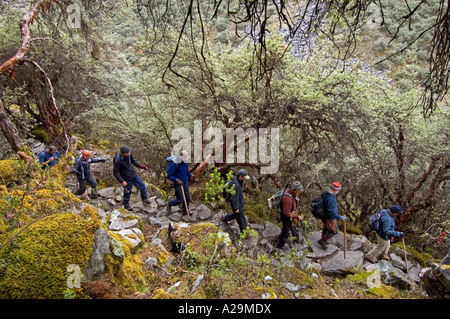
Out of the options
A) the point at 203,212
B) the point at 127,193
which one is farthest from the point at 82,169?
the point at 203,212

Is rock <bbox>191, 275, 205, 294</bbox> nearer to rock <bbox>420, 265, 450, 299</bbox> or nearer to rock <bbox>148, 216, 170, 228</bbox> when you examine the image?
rock <bbox>148, 216, 170, 228</bbox>

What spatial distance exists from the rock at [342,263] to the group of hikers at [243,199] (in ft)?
0.96

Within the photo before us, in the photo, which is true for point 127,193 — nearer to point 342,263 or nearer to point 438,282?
point 342,263

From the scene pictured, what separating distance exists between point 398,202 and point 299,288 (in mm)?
7045

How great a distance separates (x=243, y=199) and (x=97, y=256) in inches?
155

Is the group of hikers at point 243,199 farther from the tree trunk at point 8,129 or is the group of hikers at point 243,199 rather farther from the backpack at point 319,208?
the tree trunk at point 8,129

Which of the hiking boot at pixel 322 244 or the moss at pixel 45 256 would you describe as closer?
the moss at pixel 45 256

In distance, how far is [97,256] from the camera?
3031mm

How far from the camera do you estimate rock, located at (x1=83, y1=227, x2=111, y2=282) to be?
113 inches

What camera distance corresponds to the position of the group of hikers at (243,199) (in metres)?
5.88

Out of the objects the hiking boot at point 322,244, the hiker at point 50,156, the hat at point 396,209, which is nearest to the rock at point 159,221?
the hiker at point 50,156
